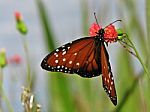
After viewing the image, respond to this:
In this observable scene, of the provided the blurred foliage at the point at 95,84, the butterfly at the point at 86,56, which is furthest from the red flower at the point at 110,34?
the blurred foliage at the point at 95,84

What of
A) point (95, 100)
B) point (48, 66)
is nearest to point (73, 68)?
point (48, 66)

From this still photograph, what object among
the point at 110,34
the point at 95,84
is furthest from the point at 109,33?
the point at 95,84

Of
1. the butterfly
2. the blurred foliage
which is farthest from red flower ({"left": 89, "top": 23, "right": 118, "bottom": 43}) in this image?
the blurred foliage

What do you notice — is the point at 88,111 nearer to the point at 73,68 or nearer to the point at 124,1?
the point at 124,1

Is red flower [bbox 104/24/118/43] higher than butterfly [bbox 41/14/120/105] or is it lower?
higher

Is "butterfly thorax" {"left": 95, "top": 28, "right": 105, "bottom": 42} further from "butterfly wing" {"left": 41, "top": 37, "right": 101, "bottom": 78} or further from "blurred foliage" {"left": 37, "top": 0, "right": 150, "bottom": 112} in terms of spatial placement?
"blurred foliage" {"left": 37, "top": 0, "right": 150, "bottom": 112}

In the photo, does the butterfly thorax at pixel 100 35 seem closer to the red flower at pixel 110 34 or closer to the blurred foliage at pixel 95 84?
the red flower at pixel 110 34

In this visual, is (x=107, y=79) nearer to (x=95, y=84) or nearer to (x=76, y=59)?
(x=76, y=59)
